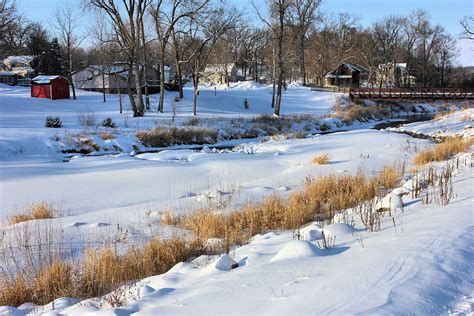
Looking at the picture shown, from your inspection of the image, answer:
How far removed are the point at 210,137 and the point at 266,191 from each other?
17821mm

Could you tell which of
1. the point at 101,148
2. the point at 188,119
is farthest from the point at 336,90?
the point at 101,148

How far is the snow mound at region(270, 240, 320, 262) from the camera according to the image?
4.68 meters

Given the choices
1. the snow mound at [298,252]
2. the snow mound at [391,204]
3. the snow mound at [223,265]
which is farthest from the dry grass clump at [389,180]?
the snow mound at [223,265]

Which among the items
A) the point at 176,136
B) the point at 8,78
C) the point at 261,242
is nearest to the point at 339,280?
the point at 261,242

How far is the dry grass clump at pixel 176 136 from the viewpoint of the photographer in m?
25.8

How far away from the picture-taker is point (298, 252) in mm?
4727

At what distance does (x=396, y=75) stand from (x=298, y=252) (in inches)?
3554

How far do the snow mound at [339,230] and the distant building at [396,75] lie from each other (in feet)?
267

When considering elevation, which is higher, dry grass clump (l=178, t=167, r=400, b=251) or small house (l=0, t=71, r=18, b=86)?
small house (l=0, t=71, r=18, b=86)

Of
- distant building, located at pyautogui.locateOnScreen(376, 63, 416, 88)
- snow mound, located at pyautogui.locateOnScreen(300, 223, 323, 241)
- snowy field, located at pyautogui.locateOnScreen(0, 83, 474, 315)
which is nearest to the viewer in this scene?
snowy field, located at pyautogui.locateOnScreen(0, 83, 474, 315)

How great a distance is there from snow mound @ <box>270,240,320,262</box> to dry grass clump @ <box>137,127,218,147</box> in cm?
2144

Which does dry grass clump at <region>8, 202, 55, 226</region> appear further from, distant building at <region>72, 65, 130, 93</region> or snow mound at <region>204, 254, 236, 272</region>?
distant building at <region>72, 65, 130, 93</region>

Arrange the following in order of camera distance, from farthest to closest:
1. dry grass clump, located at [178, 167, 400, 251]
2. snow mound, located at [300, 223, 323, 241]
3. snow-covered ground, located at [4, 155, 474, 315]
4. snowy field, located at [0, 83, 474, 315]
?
dry grass clump, located at [178, 167, 400, 251] < snow mound, located at [300, 223, 323, 241] < snowy field, located at [0, 83, 474, 315] < snow-covered ground, located at [4, 155, 474, 315]

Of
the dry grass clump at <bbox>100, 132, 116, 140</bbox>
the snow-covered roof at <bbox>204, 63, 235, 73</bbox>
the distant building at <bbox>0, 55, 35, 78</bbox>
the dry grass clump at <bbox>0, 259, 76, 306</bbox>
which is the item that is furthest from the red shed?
the dry grass clump at <bbox>0, 259, 76, 306</bbox>
